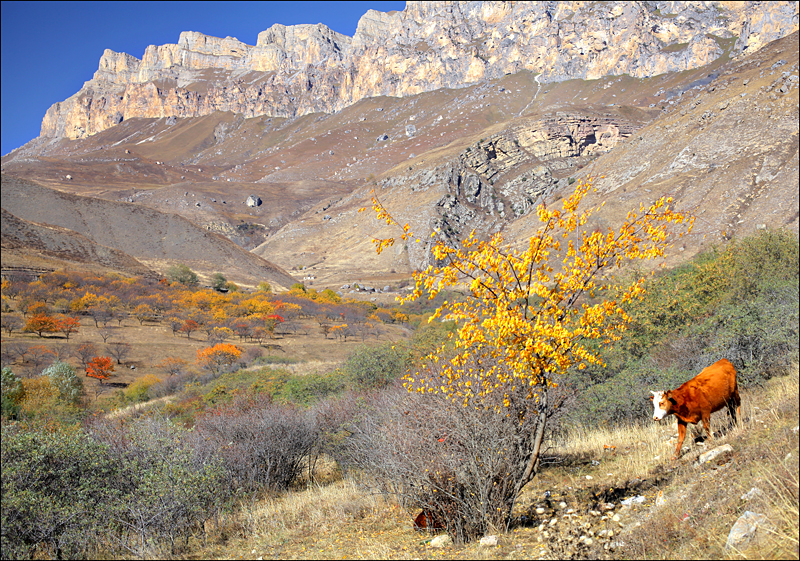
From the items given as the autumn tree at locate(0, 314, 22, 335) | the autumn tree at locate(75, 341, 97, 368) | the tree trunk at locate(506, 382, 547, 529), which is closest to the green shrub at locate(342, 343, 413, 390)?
the tree trunk at locate(506, 382, 547, 529)

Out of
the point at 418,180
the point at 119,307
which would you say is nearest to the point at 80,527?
the point at 119,307

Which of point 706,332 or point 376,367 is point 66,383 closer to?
point 376,367

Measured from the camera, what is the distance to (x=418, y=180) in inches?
3280

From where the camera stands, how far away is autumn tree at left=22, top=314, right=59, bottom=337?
27922 mm

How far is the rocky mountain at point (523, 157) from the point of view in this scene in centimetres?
4109

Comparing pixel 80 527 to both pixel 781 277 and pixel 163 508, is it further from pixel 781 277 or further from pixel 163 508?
pixel 781 277

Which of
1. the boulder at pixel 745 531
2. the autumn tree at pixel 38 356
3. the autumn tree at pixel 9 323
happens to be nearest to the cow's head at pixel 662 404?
the boulder at pixel 745 531

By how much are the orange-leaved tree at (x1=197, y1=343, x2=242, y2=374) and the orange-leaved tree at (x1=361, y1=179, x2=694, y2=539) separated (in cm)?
2289

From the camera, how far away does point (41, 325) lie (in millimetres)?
28156

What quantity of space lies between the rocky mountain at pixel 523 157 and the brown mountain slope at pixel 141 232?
1.20 ft

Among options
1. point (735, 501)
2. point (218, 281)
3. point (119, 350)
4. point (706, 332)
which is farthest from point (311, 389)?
point (218, 281)

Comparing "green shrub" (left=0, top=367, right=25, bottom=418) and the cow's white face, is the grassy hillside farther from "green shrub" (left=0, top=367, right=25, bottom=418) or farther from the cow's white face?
"green shrub" (left=0, top=367, right=25, bottom=418)

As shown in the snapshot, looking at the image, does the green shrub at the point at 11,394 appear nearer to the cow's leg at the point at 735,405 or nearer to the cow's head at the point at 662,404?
the cow's head at the point at 662,404

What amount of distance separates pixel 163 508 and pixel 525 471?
440cm
